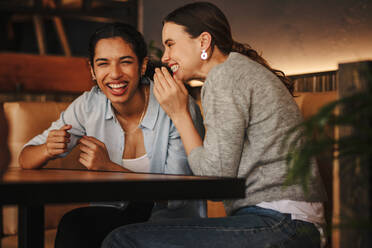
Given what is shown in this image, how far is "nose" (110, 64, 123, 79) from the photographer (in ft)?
5.24

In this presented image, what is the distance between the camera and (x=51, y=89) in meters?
4.14

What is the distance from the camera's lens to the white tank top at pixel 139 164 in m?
1.51

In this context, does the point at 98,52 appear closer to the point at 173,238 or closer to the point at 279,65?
the point at 173,238

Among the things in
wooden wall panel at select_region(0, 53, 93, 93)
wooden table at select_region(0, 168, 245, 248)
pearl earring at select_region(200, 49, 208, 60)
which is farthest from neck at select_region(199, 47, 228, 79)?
wooden wall panel at select_region(0, 53, 93, 93)

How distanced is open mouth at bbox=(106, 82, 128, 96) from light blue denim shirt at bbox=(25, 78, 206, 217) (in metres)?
0.05

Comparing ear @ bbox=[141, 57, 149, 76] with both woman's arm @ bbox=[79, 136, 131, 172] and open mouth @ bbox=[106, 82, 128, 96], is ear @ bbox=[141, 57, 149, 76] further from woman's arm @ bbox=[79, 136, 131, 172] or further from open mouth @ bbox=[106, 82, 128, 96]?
woman's arm @ bbox=[79, 136, 131, 172]

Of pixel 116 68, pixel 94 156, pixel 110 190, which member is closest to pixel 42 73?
pixel 116 68

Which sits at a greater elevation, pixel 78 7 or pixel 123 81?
pixel 78 7

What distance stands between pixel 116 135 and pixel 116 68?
0.79ft

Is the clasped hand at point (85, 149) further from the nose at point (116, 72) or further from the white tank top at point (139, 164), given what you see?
the nose at point (116, 72)

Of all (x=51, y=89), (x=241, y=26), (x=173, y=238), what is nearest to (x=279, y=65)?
(x=241, y=26)

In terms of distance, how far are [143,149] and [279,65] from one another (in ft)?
4.24

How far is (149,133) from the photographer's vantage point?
5.04ft

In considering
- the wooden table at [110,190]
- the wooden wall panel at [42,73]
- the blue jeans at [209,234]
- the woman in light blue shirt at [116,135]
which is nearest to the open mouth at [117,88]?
the woman in light blue shirt at [116,135]
